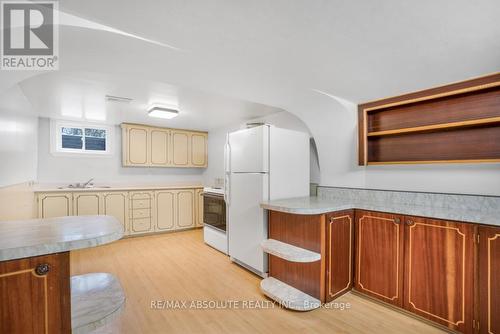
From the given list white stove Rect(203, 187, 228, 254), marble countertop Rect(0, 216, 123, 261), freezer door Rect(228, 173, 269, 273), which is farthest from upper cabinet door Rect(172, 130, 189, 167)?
marble countertop Rect(0, 216, 123, 261)

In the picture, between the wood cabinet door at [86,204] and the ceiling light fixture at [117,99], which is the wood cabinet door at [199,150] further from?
the ceiling light fixture at [117,99]

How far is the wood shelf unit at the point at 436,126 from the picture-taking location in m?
1.91

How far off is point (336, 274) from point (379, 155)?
53.7 inches

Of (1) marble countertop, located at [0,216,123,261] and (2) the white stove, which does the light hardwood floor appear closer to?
(2) the white stove

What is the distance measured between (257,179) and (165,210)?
279 cm

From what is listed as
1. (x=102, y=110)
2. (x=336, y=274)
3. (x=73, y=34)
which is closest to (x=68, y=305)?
(x=73, y=34)

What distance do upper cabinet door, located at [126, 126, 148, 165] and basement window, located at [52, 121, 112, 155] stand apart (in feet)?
1.82

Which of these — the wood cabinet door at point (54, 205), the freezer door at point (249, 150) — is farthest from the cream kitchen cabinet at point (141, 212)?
the freezer door at point (249, 150)

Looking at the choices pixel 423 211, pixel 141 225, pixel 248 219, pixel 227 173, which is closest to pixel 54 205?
pixel 141 225

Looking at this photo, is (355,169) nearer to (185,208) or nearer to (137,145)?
(185,208)

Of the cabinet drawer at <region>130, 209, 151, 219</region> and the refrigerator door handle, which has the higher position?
the refrigerator door handle

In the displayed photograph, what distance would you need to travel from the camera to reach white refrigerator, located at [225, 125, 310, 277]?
8.90 ft

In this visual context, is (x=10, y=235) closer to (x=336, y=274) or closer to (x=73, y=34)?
(x=73, y=34)

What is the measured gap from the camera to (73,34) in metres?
1.41
